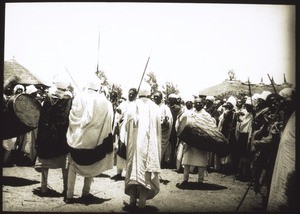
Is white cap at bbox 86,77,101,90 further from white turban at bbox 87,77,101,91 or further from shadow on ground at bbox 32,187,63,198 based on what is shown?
shadow on ground at bbox 32,187,63,198

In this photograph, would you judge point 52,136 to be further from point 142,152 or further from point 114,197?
point 142,152

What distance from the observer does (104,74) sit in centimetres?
729

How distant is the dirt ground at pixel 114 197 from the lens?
19.5 feet

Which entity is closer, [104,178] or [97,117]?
[97,117]

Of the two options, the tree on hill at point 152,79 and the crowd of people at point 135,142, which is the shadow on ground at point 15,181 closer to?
the crowd of people at point 135,142

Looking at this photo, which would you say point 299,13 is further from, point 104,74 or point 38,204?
point 38,204

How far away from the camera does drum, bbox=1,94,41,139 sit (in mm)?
6418

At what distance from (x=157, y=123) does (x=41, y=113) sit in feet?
6.20

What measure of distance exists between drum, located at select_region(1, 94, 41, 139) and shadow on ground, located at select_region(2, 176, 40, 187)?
854 mm

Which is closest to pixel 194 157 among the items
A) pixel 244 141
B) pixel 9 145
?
pixel 244 141

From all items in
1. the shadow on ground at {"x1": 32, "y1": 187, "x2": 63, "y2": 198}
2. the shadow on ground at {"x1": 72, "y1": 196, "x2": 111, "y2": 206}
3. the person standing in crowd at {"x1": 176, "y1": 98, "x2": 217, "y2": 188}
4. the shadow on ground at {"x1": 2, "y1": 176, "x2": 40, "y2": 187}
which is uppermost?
the person standing in crowd at {"x1": 176, "y1": 98, "x2": 217, "y2": 188}

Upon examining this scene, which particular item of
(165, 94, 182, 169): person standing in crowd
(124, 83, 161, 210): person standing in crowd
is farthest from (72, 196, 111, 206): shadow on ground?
(165, 94, 182, 169): person standing in crowd

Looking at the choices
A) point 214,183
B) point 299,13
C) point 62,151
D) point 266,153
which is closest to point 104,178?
point 62,151

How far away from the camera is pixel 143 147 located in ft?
19.0
